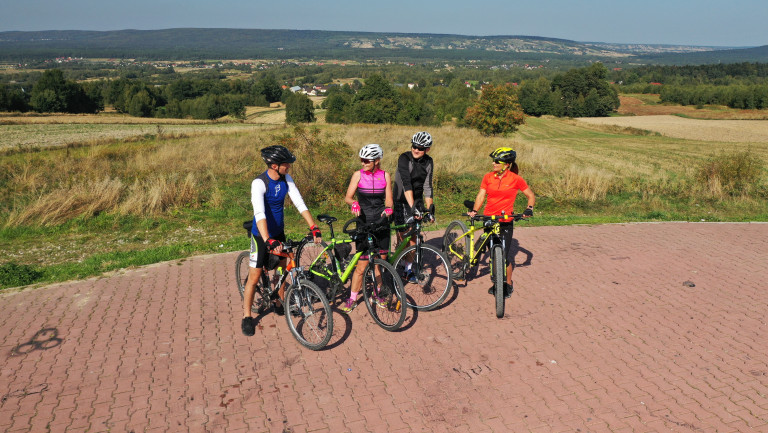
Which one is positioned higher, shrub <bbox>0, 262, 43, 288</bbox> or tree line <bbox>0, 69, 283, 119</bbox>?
tree line <bbox>0, 69, 283, 119</bbox>

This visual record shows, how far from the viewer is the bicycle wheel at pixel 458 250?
6.59 metres

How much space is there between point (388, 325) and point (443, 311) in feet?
2.85

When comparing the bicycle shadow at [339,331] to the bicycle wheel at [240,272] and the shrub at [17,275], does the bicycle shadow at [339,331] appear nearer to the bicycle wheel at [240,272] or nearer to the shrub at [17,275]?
the bicycle wheel at [240,272]

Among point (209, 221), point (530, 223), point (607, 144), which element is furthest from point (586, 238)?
point (607, 144)

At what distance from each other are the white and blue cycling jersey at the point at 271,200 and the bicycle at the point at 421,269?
4.54ft

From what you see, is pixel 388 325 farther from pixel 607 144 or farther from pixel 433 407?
pixel 607 144

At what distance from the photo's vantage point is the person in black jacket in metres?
6.21

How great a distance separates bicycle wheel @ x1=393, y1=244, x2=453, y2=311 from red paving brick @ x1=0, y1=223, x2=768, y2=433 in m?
0.21

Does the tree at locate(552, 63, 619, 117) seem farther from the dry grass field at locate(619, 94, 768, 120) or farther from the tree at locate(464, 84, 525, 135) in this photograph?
the tree at locate(464, 84, 525, 135)

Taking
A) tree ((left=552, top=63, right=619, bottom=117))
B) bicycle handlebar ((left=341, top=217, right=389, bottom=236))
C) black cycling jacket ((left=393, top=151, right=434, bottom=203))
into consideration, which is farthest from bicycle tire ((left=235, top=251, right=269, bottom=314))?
tree ((left=552, top=63, right=619, bottom=117))

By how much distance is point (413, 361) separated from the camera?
15.9 ft

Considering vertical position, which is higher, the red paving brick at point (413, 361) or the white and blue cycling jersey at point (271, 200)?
the white and blue cycling jersey at point (271, 200)

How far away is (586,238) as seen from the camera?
29.9 ft

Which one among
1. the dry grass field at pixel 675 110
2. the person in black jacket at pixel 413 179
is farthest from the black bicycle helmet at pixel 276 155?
the dry grass field at pixel 675 110
